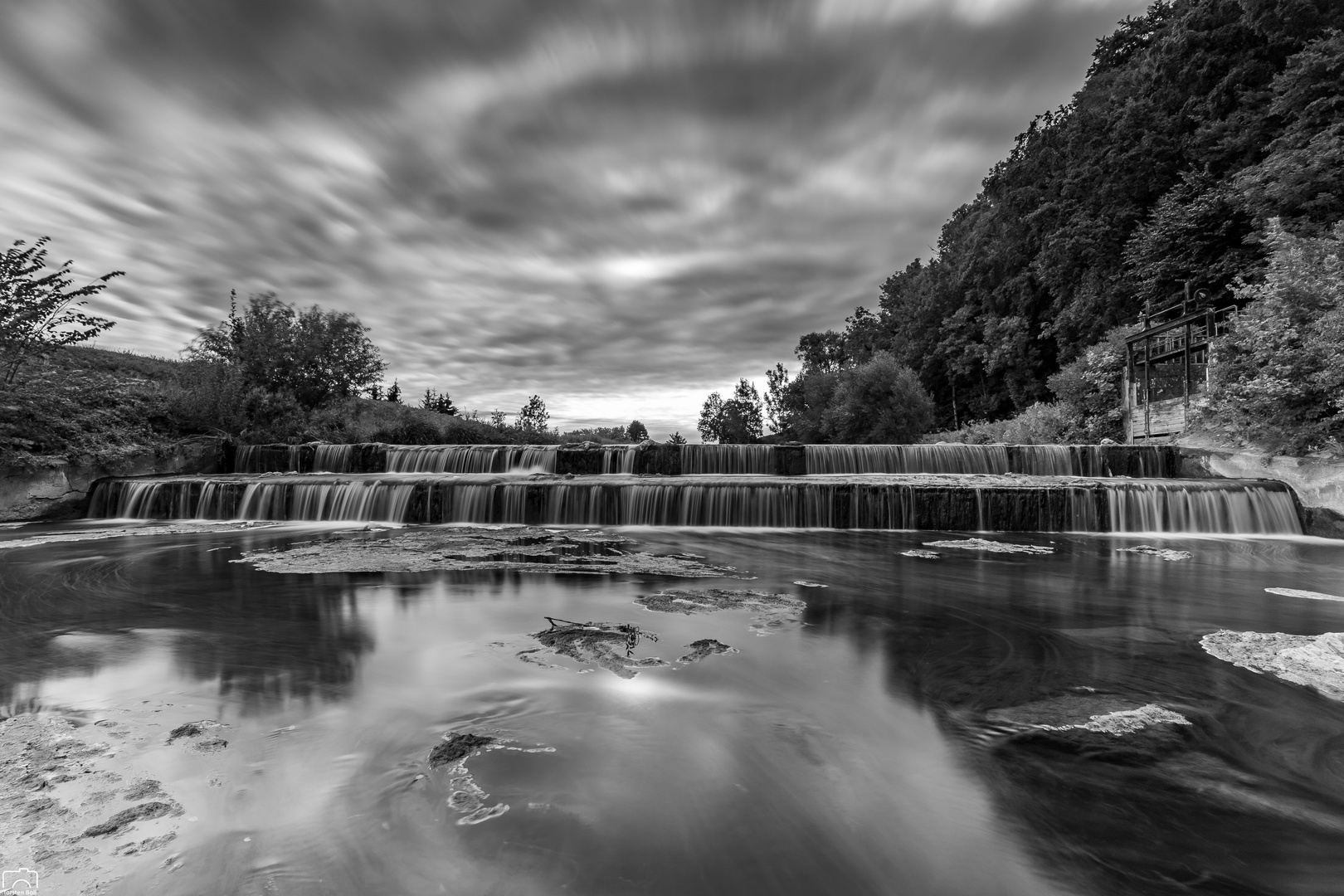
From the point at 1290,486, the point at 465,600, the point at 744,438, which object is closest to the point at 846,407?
the point at 744,438

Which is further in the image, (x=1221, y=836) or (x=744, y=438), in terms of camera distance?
(x=744, y=438)

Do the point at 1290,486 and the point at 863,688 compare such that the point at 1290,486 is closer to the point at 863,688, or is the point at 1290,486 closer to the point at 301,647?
the point at 863,688

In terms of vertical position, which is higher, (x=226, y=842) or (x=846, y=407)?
(x=846, y=407)

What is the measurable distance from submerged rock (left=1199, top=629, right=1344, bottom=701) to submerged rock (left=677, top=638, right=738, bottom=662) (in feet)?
10.1

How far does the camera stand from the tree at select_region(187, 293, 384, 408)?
21750mm

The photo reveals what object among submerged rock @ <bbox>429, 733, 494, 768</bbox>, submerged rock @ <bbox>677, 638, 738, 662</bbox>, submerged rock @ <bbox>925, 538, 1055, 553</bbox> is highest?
submerged rock @ <bbox>925, 538, 1055, 553</bbox>

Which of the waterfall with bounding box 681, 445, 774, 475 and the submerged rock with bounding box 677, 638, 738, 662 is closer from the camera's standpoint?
the submerged rock with bounding box 677, 638, 738, 662

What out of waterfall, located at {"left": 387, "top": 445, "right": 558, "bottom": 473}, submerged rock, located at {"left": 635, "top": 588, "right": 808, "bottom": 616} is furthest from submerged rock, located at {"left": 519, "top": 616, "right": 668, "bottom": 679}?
waterfall, located at {"left": 387, "top": 445, "right": 558, "bottom": 473}

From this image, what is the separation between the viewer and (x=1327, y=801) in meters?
2.03

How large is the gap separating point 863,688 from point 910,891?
4.94ft

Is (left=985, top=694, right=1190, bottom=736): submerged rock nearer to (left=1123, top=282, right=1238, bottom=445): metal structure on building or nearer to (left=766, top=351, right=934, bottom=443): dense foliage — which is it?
(left=1123, top=282, right=1238, bottom=445): metal structure on building

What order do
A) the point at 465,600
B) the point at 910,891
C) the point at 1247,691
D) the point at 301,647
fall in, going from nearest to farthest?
the point at 910,891 < the point at 1247,691 < the point at 301,647 < the point at 465,600

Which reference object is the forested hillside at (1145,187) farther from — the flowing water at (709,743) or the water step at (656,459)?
the flowing water at (709,743)

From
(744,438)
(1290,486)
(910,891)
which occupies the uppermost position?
(744,438)
